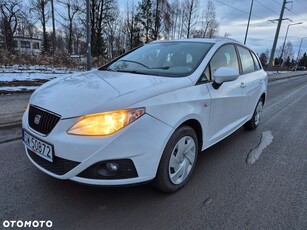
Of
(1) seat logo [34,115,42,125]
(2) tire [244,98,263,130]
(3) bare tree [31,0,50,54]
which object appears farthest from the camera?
(3) bare tree [31,0,50,54]

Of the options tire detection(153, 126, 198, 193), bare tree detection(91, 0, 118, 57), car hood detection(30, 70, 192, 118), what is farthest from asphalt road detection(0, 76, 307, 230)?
bare tree detection(91, 0, 118, 57)

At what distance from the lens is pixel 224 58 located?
361 centimetres

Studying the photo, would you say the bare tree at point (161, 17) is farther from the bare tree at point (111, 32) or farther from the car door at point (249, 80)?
the car door at point (249, 80)

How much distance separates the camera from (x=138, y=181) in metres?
2.25

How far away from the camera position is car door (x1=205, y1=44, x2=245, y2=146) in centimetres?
310

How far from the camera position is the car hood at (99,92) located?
7.02ft

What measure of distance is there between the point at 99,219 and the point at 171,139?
3.27 feet

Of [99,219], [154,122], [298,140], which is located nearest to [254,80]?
[298,140]

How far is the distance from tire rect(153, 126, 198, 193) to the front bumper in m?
0.16

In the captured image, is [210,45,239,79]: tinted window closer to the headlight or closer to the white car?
the white car

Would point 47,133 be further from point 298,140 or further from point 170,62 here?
point 298,140

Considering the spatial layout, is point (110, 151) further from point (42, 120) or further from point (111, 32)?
point (111, 32)

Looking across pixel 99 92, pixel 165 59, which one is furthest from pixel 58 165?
pixel 165 59

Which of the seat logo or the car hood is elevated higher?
the car hood
